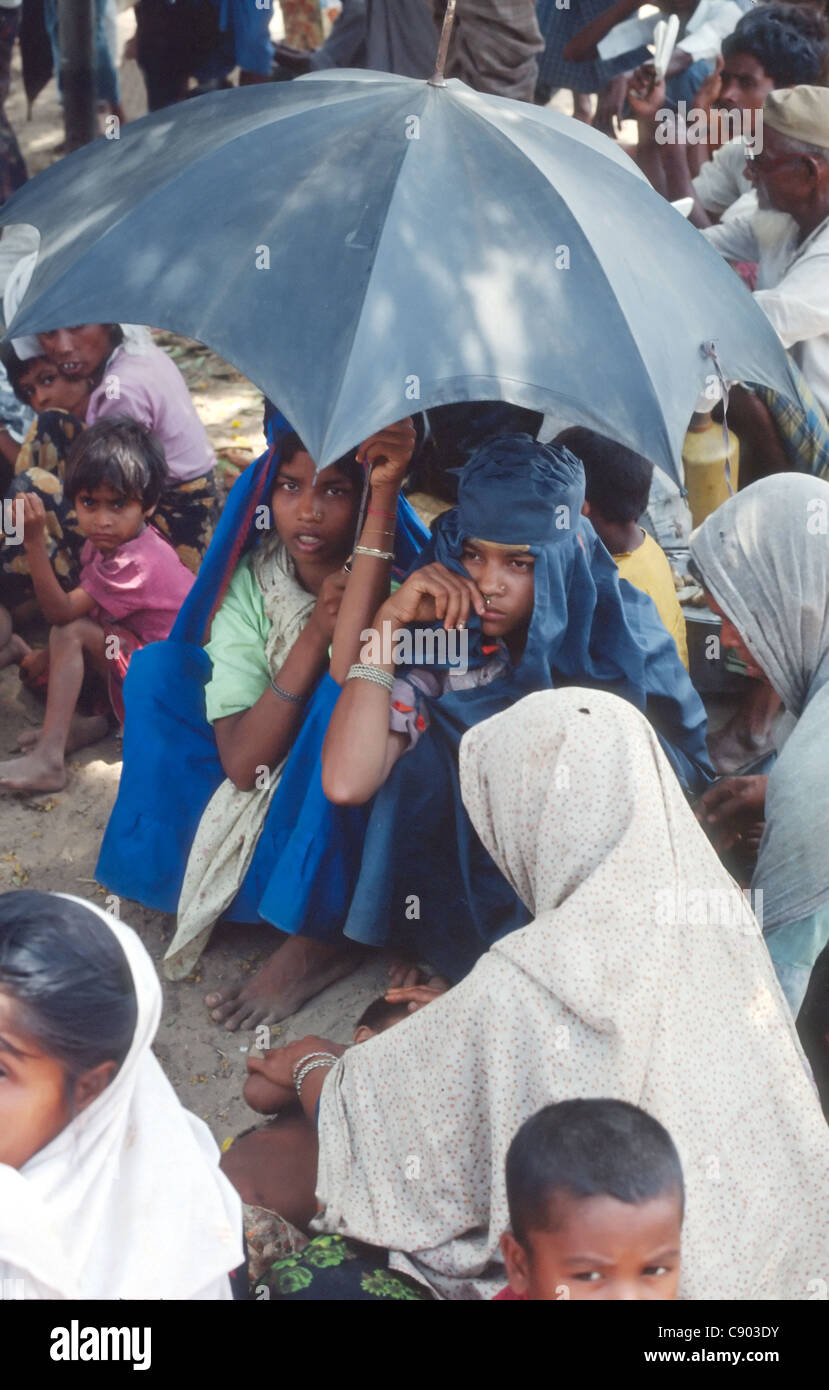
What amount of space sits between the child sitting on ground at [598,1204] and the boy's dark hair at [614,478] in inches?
85.5

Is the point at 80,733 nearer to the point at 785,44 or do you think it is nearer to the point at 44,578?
the point at 44,578

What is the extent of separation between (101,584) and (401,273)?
1.96 meters

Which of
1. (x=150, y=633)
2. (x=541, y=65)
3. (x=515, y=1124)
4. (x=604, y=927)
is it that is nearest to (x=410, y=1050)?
(x=515, y=1124)

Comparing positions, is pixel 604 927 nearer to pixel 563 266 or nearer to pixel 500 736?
pixel 500 736

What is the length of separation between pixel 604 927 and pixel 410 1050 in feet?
1.31

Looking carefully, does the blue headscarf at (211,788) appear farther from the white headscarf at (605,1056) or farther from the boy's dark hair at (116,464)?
the white headscarf at (605,1056)

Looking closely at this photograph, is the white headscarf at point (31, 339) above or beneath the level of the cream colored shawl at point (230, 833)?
above

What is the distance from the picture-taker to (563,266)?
8.84 ft

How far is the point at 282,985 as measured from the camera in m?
3.58

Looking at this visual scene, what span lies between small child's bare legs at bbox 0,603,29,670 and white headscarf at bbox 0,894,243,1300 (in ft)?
9.71

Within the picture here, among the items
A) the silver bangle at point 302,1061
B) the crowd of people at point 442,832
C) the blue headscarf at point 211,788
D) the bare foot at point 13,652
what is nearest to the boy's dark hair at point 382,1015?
the crowd of people at point 442,832

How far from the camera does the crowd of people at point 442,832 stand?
194 cm

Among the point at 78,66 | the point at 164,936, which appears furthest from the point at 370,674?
the point at 78,66

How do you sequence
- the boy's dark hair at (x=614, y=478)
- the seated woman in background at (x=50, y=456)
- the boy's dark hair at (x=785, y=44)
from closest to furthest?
1. the boy's dark hair at (x=614, y=478)
2. the seated woman in background at (x=50, y=456)
3. the boy's dark hair at (x=785, y=44)
